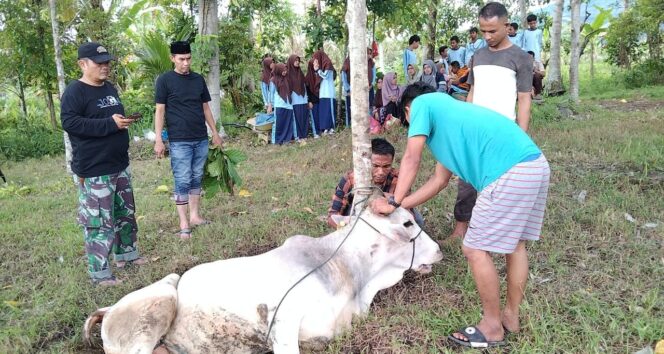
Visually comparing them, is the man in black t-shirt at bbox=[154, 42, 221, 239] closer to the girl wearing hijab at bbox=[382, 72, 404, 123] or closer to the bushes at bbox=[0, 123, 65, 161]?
the girl wearing hijab at bbox=[382, 72, 404, 123]

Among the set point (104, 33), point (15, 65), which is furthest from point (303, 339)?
point (15, 65)

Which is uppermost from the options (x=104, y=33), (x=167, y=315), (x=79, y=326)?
(x=104, y=33)

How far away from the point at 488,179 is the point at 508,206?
18 centimetres

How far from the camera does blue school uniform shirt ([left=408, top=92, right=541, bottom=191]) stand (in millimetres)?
2664

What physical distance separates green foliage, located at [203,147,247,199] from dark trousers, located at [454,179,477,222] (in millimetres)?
2235

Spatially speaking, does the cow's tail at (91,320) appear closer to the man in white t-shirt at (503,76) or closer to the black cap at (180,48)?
the black cap at (180,48)

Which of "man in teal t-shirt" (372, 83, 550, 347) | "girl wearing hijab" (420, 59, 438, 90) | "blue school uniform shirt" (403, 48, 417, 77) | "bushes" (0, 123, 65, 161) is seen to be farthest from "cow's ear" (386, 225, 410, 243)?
"bushes" (0, 123, 65, 161)

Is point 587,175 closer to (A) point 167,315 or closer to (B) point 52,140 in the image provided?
(A) point 167,315

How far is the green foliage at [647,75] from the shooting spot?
14.4 meters

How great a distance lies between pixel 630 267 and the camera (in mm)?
3533

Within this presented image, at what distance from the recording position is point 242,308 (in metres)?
2.71

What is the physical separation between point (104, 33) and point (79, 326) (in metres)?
9.77

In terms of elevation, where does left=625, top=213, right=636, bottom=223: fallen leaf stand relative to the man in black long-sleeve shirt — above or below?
below

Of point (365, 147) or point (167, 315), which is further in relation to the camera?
point (365, 147)
